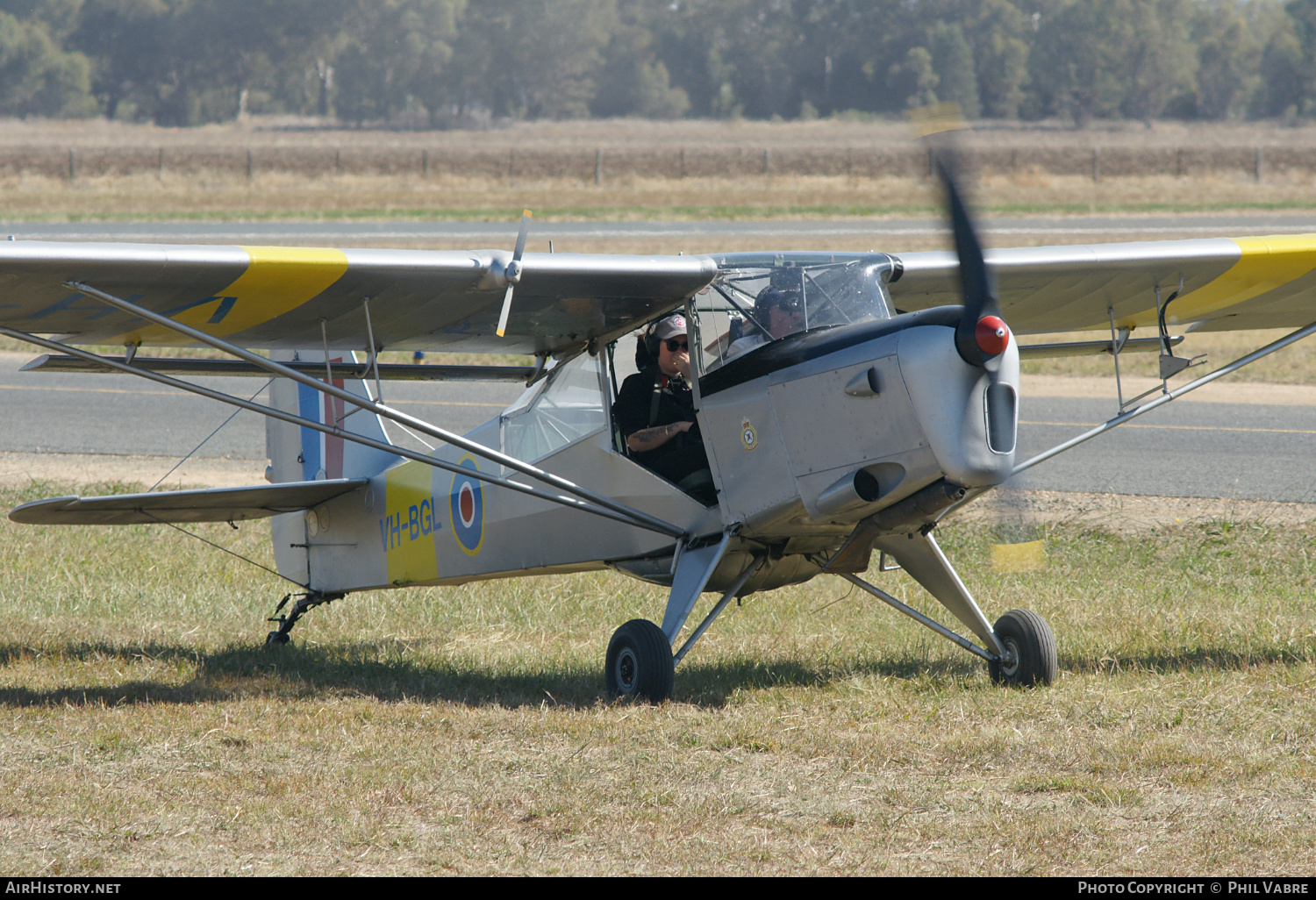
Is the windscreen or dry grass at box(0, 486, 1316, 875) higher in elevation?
the windscreen

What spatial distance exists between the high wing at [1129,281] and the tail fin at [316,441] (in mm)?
3725

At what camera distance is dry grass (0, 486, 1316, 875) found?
450 cm

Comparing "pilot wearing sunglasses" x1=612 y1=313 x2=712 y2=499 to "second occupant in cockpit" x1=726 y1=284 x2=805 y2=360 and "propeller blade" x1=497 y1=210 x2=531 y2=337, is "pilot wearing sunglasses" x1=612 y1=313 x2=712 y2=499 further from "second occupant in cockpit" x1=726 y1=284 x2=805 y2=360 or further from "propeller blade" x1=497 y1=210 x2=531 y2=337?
"propeller blade" x1=497 y1=210 x2=531 y2=337

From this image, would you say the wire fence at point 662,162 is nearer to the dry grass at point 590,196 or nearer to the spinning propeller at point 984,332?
the dry grass at point 590,196

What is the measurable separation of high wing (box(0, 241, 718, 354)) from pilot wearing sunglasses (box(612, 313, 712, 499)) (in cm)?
18

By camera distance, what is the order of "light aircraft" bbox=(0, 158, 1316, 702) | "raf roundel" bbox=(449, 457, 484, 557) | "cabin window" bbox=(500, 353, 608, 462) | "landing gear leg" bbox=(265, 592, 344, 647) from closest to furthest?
1. "light aircraft" bbox=(0, 158, 1316, 702)
2. "cabin window" bbox=(500, 353, 608, 462)
3. "raf roundel" bbox=(449, 457, 484, 557)
4. "landing gear leg" bbox=(265, 592, 344, 647)

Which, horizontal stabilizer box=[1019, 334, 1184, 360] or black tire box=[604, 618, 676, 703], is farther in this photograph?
horizontal stabilizer box=[1019, 334, 1184, 360]

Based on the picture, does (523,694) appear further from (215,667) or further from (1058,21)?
(1058,21)

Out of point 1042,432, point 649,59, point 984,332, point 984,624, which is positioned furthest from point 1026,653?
point 649,59

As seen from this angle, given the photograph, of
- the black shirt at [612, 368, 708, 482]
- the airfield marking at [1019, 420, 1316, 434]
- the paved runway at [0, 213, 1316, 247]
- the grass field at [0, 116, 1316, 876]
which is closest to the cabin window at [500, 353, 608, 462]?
the black shirt at [612, 368, 708, 482]

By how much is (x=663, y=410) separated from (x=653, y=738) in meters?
1.92

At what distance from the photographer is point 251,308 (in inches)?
258

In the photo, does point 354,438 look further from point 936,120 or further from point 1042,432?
point 1042,432
